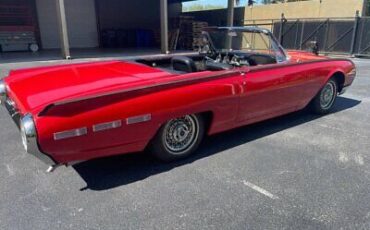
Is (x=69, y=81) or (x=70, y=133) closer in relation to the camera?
(x=70, y=133)

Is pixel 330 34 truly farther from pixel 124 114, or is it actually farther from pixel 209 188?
pixel 124 114

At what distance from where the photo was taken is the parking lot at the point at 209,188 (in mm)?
2490

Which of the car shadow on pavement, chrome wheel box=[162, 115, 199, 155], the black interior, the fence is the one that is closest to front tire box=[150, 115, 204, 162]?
chrome wheel box=[162, 115, 199, 155]

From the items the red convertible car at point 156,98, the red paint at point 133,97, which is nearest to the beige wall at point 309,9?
the red convertible car at point 156,98

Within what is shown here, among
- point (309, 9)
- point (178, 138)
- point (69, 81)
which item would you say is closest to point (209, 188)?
point (178, 138)

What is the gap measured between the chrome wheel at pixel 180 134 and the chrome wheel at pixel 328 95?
105 inches

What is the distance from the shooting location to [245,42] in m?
5.13

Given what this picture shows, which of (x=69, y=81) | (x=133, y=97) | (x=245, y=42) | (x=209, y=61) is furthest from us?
(x=245, y=42)

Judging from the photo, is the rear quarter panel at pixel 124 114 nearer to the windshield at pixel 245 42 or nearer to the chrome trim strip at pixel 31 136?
the chrome trim strip at pixel 31 136

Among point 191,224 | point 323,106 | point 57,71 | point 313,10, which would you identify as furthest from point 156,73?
point 313,10

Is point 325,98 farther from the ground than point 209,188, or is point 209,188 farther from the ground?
point 325,98

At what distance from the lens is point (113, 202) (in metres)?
2.71

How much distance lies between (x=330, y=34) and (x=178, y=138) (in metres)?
15.7

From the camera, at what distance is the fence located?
49.9 ft
